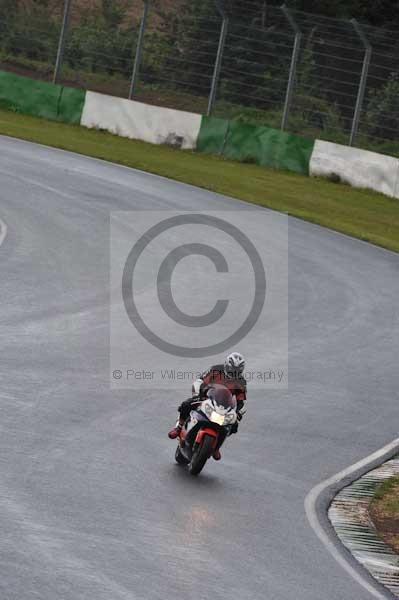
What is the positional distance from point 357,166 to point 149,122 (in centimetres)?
746

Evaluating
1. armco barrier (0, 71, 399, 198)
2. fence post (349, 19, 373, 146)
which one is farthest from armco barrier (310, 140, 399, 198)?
fence post (349, 19, 373, 146)

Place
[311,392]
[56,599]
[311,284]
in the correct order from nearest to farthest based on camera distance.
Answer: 1. [56,599]
2. [311,392]
3. [311,284]

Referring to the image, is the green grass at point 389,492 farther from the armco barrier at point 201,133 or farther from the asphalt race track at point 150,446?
the armco barrier at point 201,133

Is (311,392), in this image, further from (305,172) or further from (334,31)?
(334,31)

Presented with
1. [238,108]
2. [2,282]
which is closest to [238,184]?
[238,108]

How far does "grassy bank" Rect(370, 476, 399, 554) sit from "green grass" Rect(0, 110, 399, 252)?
15.7 metres

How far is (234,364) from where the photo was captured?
11.4 meters

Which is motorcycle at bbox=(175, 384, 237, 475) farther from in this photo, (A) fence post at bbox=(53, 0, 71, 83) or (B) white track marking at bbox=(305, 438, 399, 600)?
(A) fence post at bbox=(53, 0, 71, 83)

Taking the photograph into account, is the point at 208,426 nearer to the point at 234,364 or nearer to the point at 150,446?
the point at 234,364

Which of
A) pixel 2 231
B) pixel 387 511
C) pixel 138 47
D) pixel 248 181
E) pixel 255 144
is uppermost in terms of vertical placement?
pixel 138 47

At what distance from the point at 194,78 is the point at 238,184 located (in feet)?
29.4

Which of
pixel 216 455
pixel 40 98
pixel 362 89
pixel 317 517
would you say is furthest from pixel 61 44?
pixel 317 517

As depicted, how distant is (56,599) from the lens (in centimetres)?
736

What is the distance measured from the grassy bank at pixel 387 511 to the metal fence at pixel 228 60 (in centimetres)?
2553
